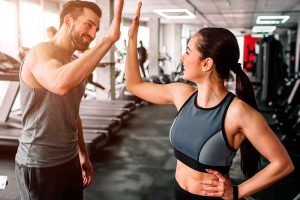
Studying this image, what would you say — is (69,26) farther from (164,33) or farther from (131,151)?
A: (164,33)

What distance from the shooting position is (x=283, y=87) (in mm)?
7984

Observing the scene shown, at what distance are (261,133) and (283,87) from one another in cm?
740

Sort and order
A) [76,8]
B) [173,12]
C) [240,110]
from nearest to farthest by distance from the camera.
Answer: [240,110]
[76,8]
[173,12]

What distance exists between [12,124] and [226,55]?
3.78m

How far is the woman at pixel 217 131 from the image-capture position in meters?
1.20

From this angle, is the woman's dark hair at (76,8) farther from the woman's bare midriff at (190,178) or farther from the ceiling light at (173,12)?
the ceiling light at (173,12)

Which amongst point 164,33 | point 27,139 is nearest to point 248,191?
point 27,139

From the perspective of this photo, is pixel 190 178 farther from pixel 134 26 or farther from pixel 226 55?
pixel 134 26

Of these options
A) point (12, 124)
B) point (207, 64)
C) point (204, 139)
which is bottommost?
point (12, 124)

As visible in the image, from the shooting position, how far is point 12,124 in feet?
14.3

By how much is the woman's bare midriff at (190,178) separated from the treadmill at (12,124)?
95.0 inches

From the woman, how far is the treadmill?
2492 millimetres

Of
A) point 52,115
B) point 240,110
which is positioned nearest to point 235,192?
point 240,110

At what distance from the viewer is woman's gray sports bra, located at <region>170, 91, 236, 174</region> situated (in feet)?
4.04
